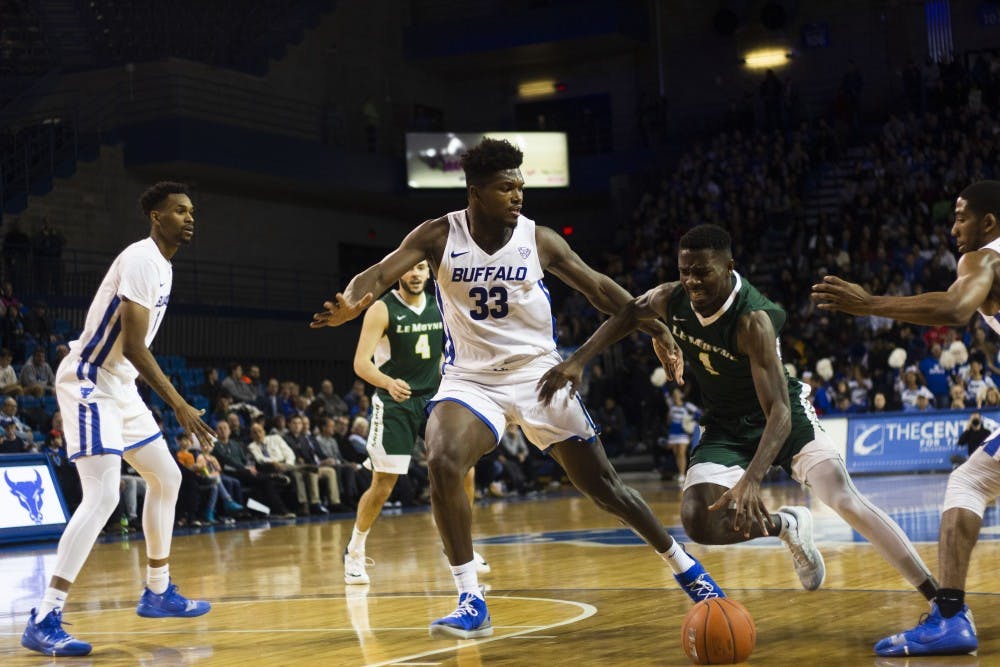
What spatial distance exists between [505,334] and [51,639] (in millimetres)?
2524

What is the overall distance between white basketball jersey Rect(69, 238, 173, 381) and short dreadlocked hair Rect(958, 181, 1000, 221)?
151 inches

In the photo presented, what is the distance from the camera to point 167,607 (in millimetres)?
6820

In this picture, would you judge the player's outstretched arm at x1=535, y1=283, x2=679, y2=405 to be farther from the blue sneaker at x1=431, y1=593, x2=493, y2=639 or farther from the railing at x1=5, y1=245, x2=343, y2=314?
the railing at x1=5, y1=245, x2=343, y2=314

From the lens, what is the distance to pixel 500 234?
20.5 feet

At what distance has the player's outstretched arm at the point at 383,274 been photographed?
5.68 meters

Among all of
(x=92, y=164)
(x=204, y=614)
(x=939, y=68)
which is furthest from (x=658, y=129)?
(x=204, y=614)

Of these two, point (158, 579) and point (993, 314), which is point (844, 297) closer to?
point (993, 314)

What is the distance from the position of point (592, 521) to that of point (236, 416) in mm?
5979

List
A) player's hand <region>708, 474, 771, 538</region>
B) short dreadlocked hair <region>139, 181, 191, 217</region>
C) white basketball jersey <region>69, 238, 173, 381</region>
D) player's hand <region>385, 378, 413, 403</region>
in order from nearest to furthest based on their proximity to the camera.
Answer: player's hand <region>708, 474, 771, 538</region> < white basketball jersey <region>69, 238, 173, 381</region> < short dreadlocked hair <region>139, 181, 191, 217</region> < player's hand <region>385, 378, 413, 403</region>

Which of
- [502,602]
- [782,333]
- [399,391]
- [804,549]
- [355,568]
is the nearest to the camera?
[804,549]

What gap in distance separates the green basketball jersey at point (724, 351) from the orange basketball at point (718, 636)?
3.95 feet

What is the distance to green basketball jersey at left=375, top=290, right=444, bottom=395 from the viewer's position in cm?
925

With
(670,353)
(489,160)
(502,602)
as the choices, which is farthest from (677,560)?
(489,160)

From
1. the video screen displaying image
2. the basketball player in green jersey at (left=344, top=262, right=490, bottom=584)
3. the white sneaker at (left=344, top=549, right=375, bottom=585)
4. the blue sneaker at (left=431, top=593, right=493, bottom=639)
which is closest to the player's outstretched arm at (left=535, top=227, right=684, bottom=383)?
the blue sneaker at (left=431, top=593, right=493, bottom=639)
